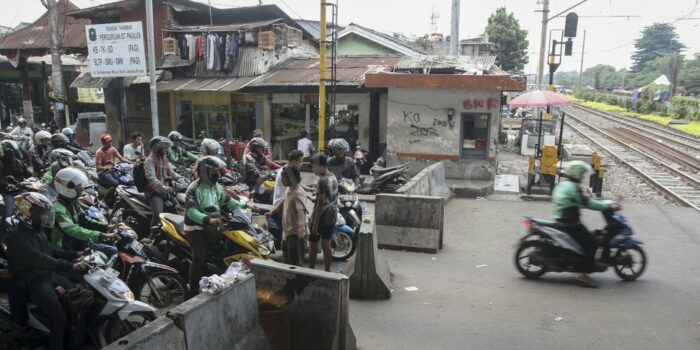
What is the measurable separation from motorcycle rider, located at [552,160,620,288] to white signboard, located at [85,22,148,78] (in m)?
11.8

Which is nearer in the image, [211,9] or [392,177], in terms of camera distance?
[392,177]

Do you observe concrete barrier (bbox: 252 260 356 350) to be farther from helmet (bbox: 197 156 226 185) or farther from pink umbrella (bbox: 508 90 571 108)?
pink umbrella (bbox: 508 90 571 108)

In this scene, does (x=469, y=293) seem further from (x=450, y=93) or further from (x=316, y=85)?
(x=316, y=85)

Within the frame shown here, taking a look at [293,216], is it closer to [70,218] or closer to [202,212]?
[202,212]

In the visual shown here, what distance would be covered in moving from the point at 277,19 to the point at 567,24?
→ 34.8 ft

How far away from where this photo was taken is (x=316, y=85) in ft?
50.4

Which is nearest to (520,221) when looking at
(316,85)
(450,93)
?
(450,93)

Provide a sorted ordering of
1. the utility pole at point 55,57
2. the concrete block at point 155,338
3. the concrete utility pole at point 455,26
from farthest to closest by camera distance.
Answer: the concrete utility pole at point 455,26
the utility pole at point 55,57
the concrete block at point 155,338

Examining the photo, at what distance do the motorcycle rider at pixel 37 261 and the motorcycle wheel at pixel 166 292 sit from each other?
1.47 m

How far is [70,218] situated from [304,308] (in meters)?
2.45

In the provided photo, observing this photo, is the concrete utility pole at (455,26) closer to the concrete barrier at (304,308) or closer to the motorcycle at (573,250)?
the motorcycle at (573,250)

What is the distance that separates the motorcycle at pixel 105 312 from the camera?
4.35 metres

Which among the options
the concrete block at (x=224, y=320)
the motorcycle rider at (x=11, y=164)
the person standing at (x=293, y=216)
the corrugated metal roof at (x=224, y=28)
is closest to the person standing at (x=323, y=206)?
the person standing at (x=293, y=216)

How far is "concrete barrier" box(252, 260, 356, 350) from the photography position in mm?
4668
